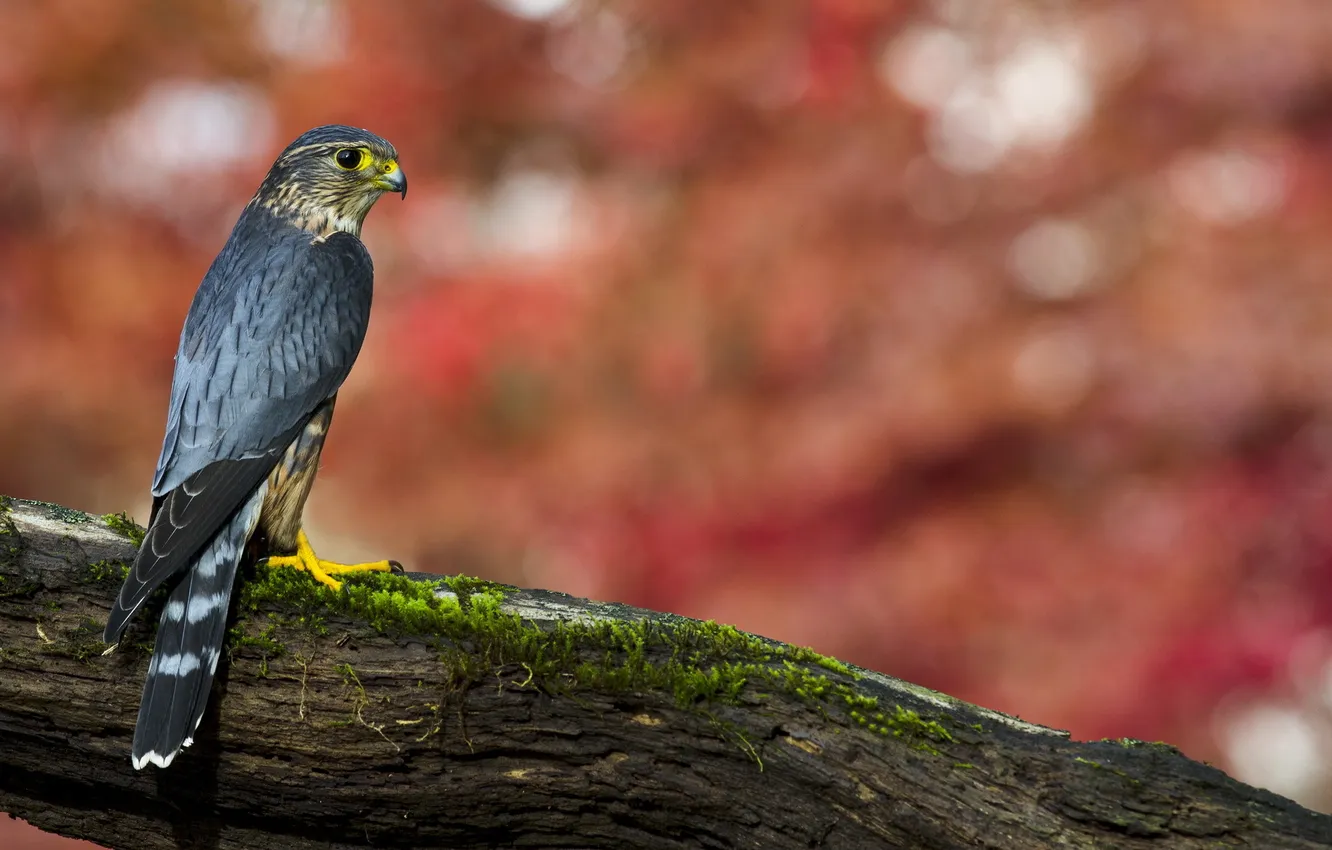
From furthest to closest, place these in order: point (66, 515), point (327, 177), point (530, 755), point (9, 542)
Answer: point (327, 177) < point (66, 515) < point (9, 542) < point (530, 755)

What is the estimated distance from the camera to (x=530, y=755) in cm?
265

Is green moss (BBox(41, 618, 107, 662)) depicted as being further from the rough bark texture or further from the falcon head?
the falcon head

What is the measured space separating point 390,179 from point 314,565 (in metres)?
1.33

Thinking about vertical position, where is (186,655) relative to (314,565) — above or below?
below

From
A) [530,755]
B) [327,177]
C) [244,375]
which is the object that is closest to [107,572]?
[244,375]

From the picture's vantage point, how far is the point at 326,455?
16.5ft

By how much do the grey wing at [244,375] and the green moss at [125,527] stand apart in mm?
208

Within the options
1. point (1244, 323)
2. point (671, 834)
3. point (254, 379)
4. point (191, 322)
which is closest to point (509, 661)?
point (671, 834)

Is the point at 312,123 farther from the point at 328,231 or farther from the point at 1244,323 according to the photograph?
the point at 1244,323

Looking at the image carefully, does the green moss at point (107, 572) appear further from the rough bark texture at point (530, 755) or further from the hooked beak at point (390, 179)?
the hooked beak at point (390, 179)

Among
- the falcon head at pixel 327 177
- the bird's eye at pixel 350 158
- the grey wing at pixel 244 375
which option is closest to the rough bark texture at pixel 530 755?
the grey wing at pixel 244 375

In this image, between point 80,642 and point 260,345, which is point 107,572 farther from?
point 260,345

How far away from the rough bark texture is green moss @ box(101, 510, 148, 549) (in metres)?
0.08

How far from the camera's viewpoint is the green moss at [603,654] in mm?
2617
